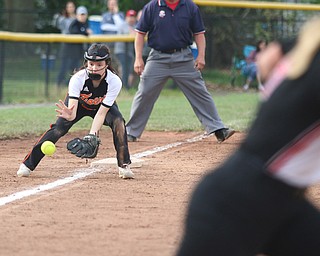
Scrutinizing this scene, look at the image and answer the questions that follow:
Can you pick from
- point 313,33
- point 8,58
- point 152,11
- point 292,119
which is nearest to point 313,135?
point 292,119

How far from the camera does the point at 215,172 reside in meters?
3.70

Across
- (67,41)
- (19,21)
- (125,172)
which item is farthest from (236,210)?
(19,21)

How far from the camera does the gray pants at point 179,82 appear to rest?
11.9m

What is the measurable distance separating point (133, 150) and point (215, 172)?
746 cm

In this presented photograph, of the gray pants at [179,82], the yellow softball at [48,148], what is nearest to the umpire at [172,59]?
the gray pants at [179,82]

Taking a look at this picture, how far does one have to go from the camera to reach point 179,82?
12.0 meters

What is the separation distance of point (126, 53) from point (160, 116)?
6.06 meters

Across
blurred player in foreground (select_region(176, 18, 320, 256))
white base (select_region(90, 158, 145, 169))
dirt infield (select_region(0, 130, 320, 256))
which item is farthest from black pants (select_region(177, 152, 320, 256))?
white base (select_region(90, 158, 145, 169))

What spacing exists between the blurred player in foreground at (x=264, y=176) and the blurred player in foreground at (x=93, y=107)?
16.2 ft

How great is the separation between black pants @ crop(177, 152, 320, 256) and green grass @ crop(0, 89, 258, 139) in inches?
351

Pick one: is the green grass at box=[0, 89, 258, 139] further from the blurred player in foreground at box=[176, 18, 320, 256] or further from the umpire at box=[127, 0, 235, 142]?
the blurred player in foreground at box=[176, 18, 320, 256]

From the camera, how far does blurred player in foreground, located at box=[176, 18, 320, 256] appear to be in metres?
3.58

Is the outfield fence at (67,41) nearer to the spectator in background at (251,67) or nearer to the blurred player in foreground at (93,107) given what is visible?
the spectator in background at (251,67)

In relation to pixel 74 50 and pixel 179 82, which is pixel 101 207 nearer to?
pixel 179 82
